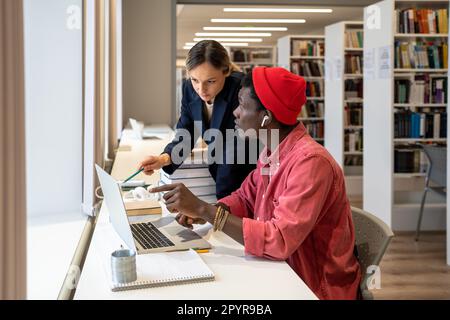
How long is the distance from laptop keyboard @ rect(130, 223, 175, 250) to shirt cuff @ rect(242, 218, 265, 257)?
25cm

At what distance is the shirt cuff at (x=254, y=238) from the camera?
1619 millimetres

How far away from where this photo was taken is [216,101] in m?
2.45

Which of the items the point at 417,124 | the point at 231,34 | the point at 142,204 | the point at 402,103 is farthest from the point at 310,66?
the point at 142,204

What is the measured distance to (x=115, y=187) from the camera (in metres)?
1.54

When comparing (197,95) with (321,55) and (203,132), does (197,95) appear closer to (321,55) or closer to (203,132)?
(203,132)

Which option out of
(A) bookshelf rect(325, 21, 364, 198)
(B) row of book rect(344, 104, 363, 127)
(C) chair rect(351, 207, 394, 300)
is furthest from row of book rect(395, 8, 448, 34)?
(C) chair rect(351, 207, 394, 300)

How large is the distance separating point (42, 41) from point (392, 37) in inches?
134

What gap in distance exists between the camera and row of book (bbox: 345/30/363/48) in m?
7.30

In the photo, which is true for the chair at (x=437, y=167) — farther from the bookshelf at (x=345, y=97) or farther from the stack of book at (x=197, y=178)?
the stack of book at (x=197, y=178)

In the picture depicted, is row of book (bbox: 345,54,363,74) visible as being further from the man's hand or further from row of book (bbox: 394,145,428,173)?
the man's hand

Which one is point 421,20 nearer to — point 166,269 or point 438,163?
point 438,163

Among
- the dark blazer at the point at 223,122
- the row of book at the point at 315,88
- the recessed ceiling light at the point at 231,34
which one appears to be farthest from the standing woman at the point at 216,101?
the recessed ceiling light at the point at 231,34

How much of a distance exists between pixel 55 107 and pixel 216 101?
0.77 m
